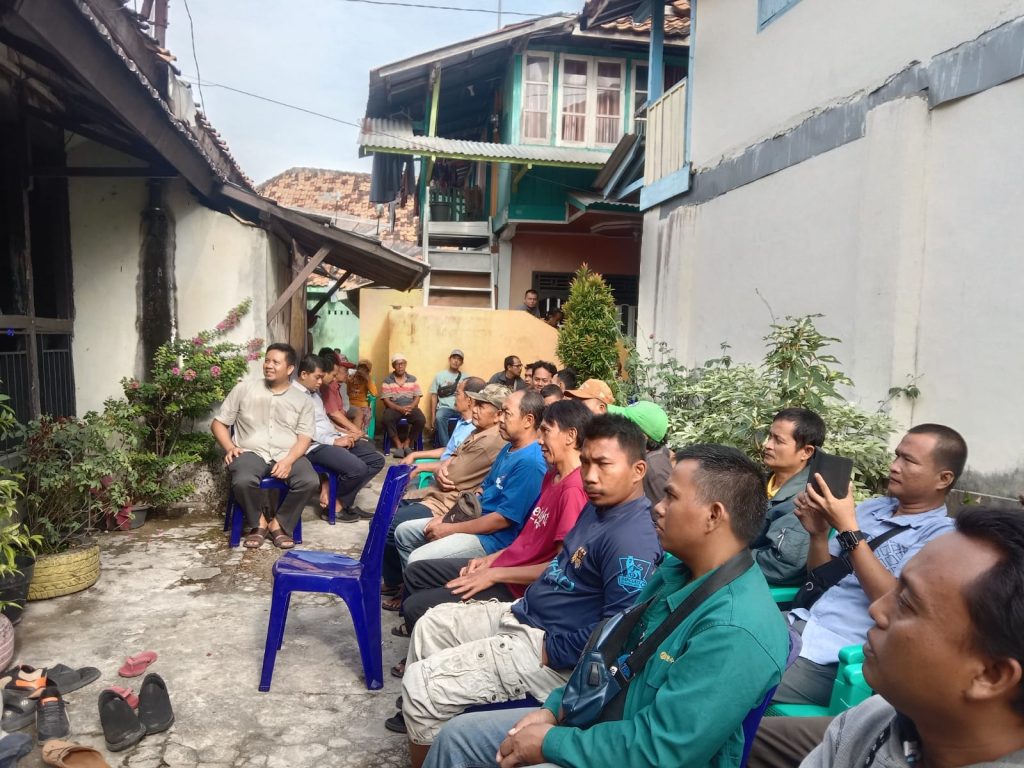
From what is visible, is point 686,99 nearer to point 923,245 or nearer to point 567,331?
point 567,331

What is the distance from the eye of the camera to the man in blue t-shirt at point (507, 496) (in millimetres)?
3727

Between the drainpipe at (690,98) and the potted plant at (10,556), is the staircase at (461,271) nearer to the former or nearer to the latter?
the drainpipe at (690,98)

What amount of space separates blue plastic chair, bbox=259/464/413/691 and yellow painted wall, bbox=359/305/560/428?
7605mm

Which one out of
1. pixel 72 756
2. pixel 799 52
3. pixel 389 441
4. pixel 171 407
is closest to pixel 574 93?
pixel 389 441

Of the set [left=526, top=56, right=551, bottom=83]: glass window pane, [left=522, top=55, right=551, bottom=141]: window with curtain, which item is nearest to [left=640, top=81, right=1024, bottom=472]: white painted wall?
[left=522, top=55, right=551, bottom=141]: window with curtain

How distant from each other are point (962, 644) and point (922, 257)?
4.30 meters

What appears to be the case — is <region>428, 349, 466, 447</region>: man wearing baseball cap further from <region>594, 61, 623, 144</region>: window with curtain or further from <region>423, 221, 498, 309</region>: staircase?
<region>594, 61, 623, 144</region>: window with curtain

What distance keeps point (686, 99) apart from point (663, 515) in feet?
24.0

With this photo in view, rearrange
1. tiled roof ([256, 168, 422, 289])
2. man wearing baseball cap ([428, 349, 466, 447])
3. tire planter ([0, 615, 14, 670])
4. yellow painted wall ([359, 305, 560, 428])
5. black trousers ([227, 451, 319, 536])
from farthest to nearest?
tiled roof ([256, 168, 422, 289]), yellow painted wall ([359, 305, 560, 428]), man wearing baseball cap ([428, 349, 466, 447]), black trousers ([227, 451, 319, 536]), tire planter ([0, 615, 14, 670])

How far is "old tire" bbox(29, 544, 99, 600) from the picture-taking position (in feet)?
14.2

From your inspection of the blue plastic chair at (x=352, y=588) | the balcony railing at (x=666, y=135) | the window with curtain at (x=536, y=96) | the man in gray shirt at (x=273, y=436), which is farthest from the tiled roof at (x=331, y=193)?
the blue plastic chair at (x=352, y=588)

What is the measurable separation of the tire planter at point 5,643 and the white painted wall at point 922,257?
509 centimetres

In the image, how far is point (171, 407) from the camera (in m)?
6.00

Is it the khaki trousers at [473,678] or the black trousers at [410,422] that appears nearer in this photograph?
the khaki trousers at [473,678]
